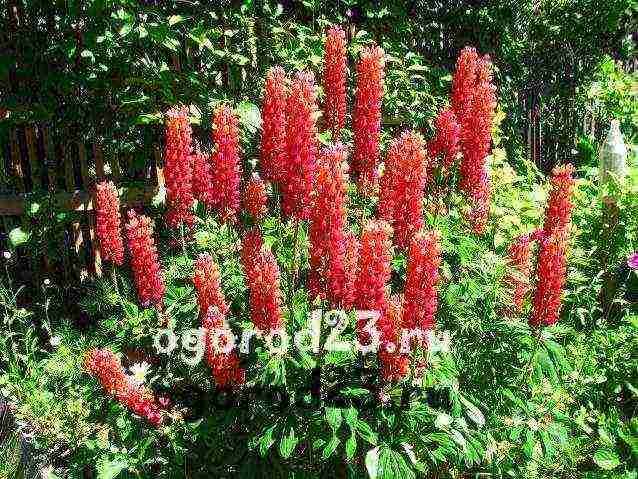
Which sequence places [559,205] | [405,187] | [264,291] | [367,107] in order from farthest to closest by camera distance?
[559,205], [367,107], [405,187], [264,291]

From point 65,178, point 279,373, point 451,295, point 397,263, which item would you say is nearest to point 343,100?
point 397,263

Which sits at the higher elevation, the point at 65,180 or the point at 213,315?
the point at 65,180

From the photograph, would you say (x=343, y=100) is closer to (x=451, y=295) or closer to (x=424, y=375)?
(x=451, y=295)

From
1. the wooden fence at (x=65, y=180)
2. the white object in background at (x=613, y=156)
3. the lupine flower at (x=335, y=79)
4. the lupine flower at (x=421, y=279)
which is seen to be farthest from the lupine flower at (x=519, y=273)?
the wooden fence at (x=65, y=180)

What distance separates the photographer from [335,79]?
9.13 feet

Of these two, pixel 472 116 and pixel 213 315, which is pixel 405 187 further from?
pixel 213 315

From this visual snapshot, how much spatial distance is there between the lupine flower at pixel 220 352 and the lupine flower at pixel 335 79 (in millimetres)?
995

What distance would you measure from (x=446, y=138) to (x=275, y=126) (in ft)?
2.66

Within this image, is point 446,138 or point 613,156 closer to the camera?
point 446,138

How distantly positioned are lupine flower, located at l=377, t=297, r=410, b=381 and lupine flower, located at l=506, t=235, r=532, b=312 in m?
0.80

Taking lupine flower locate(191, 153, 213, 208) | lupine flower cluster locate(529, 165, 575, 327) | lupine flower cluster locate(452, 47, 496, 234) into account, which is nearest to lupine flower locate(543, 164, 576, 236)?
lupine flower cluster locate(529, 165, 575, 327)

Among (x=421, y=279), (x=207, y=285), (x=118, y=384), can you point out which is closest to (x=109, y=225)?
(x=118, y=384)

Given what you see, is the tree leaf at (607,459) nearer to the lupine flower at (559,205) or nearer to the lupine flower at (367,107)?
the lupine flower at (559,205)

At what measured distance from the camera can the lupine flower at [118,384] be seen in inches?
108
